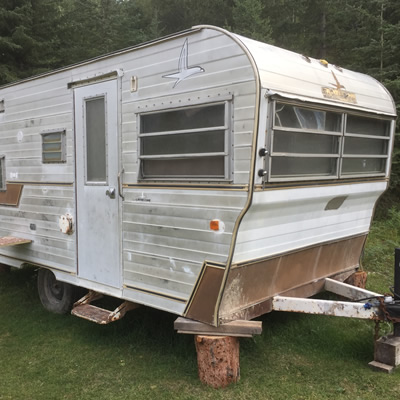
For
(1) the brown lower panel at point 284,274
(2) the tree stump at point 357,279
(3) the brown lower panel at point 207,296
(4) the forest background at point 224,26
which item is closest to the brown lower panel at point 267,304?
(1) the brown lower panel at point 284,274

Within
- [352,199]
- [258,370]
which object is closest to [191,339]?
[258,370]

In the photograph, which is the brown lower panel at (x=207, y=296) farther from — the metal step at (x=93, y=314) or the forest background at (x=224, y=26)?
the forest background at (x=224, y=26)

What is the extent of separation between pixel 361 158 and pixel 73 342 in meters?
3.73

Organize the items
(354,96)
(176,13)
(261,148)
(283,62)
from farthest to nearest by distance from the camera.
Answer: (176,13) < (354,96) < (283,62) < (261,148)

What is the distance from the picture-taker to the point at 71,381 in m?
3.99

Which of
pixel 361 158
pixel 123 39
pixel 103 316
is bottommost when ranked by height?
pixel 103 316

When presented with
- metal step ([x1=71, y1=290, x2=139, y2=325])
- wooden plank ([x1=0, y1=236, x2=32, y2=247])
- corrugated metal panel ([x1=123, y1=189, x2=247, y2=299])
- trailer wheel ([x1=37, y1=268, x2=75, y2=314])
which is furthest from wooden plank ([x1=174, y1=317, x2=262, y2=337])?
wooden plank ([x1=0, y1=236, x2=32, y2=247])

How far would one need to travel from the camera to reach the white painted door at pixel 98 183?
442 cm

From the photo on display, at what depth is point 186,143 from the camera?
376 centimetres

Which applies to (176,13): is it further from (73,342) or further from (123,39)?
(73,342)

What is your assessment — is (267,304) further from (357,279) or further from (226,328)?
(357,279)

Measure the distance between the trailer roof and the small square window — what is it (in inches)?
101

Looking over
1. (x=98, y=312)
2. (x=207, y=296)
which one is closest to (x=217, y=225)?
(x=207, y=296)

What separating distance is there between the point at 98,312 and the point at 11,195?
7.79 feet
